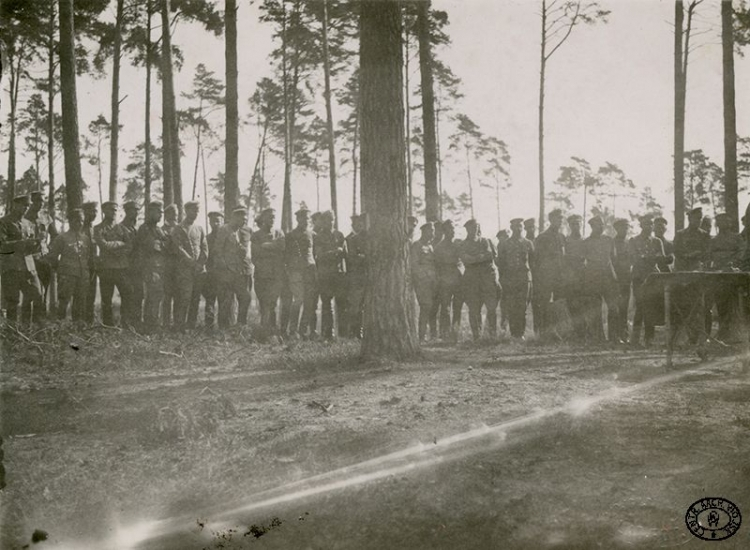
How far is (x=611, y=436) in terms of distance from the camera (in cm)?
412

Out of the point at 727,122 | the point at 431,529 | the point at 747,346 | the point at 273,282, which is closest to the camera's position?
the point at 431,529

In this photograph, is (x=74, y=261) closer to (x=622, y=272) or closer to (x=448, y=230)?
(x=448, y=230)

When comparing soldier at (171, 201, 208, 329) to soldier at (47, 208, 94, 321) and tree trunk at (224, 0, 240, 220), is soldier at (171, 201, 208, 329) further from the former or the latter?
tree trunk at (224, 0, 240, 220)

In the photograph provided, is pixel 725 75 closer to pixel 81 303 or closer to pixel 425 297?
pixel 425 297

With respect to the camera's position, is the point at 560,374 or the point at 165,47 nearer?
the point at 560,374

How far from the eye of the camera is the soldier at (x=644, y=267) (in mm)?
9562

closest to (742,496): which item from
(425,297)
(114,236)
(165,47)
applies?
(425,297)

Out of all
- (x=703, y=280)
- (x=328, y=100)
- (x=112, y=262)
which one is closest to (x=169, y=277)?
(x=112, y=262)

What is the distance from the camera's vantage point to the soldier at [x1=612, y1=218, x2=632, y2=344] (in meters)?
10.1

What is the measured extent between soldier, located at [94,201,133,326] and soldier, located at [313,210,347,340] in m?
3.23

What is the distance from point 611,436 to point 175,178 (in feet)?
52.1

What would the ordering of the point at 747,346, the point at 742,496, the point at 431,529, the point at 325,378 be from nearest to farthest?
the point at 431,529 → the point at 742,496 → the point at 325,378 → the point at 747,346

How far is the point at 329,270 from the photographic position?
34.4ft

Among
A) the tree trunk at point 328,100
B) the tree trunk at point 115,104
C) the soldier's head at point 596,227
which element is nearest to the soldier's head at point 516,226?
the soldier's head at point 596,227
